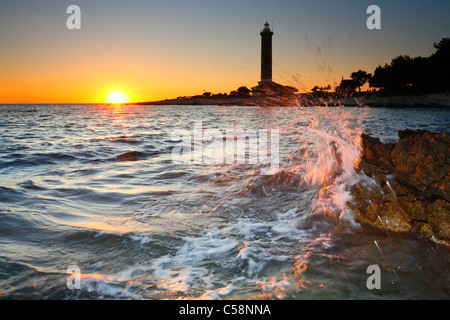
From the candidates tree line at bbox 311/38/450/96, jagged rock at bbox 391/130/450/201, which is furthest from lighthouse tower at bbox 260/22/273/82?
jagged rock at bbox 391/130/450/201

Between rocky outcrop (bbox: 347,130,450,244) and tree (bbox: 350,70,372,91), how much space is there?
105 meters

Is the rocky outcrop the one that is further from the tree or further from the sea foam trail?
the tree

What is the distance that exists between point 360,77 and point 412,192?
349 feet

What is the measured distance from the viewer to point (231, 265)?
12.0 feet

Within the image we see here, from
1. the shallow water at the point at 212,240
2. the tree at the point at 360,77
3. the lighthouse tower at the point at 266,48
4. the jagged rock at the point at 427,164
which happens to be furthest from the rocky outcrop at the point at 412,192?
the tree at the point at 360,77

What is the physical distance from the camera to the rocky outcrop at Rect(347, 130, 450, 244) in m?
4.19

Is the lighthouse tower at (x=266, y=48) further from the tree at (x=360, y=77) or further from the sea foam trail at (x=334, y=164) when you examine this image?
the sea foam trail at (x=334, y=164)

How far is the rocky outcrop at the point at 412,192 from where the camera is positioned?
4191 millimetres

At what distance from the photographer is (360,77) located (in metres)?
97.6

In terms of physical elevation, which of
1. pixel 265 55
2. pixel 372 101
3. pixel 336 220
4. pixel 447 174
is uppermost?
pixel 265 55

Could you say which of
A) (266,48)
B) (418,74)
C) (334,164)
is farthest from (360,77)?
Answer: (334,164)
